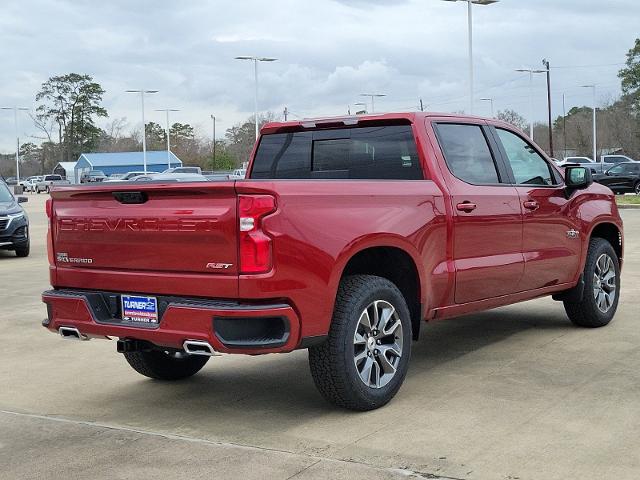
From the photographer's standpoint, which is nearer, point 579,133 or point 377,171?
point 377,171

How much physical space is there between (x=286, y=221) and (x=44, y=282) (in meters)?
8.80

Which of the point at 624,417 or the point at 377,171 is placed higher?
the point at 377,171

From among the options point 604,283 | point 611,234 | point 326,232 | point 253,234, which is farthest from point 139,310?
point 611,234

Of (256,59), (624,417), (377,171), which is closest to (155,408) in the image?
(377,171)

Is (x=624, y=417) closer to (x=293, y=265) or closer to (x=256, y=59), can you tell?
(x=293, y=265)

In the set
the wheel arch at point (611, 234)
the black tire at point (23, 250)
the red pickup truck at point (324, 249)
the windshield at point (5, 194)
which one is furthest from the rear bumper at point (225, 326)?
the windshield at point (5, 194)

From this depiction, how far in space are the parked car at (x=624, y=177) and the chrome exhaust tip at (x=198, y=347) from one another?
35760 mm

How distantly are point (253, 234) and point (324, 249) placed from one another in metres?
0.49

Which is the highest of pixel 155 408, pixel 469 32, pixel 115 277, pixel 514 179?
pixel 469 32

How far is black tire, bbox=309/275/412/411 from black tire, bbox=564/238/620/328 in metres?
2.92

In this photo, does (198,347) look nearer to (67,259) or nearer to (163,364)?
(67,259)

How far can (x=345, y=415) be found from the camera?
5.55 meters

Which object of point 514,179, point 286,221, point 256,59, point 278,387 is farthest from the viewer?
point 256,59

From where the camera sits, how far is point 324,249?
5230 mm
